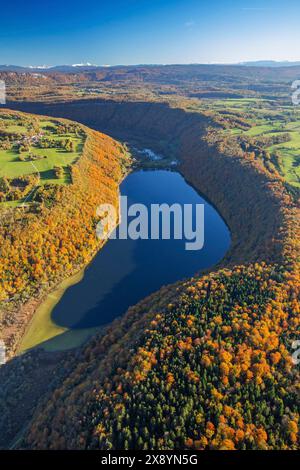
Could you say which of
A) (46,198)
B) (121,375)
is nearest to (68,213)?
(46,198)

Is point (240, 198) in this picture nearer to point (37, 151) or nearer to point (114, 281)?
point (114, 281)

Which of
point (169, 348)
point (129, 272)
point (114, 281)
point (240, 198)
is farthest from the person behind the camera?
point (240, 198)

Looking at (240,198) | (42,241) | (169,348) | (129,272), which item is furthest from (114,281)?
(240,198)

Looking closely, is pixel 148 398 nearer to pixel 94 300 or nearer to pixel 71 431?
pixel 71 431

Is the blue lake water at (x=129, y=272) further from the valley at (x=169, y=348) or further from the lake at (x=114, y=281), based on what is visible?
the valley at (x=169, y=348)

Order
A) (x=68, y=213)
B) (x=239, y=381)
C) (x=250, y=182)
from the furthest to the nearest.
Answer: (x=250, y=182) → (x=68, y=213) → (x=239, y=381)

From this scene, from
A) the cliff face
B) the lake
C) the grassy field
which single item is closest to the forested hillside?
the grassy field

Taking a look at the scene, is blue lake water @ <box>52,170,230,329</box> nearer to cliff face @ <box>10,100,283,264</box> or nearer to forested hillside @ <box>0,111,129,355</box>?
forested hillside @ <box>0,111,129,355</box>
